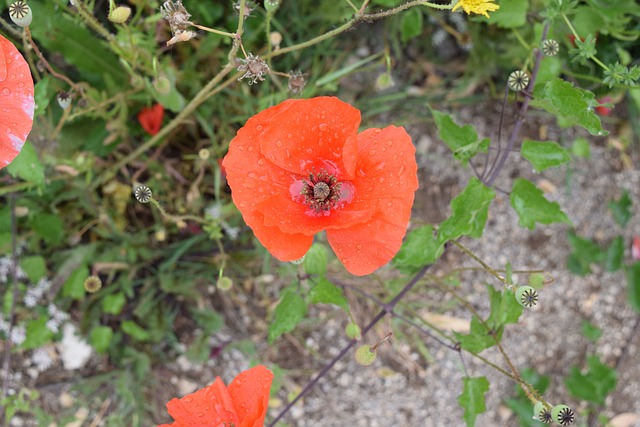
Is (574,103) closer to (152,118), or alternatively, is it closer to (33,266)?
(152,118)

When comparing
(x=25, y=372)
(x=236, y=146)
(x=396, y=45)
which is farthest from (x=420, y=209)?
(x=25, y=372)

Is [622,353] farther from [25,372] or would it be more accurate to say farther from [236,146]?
[25,372]

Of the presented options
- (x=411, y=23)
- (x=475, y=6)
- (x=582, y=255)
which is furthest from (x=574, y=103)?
(x=582, y=255)

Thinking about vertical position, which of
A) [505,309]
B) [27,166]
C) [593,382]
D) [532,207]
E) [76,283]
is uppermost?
[27,166]

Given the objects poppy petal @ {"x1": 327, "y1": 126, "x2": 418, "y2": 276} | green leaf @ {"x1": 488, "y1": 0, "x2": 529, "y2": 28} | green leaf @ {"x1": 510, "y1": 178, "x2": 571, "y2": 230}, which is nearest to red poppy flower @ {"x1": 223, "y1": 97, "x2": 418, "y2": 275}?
poppy petal @ {"x1": 327, "y1": 126, "x2": 418, "y2": 276}

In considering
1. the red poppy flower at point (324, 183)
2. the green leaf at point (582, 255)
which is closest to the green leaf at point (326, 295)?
the red poppy flower at point (324, 183)
